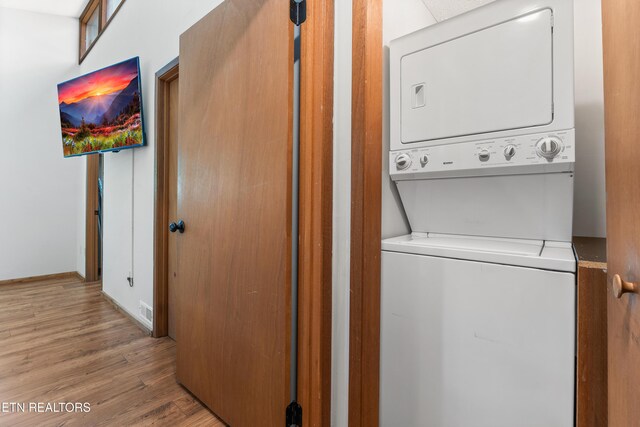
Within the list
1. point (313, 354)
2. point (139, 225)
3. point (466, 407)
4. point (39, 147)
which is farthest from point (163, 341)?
point (39, 147)

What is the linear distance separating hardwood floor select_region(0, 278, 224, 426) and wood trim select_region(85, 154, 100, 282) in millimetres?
930

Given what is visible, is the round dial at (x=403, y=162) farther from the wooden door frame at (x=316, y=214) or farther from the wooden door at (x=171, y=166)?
the wooden door at (x=171, y=166)

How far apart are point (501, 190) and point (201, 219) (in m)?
1.27

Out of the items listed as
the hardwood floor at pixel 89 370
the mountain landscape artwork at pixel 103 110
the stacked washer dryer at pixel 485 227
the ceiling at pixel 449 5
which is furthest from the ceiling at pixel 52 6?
the stacked washer dryer at pixel 485 227

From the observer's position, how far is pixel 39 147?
3711mm

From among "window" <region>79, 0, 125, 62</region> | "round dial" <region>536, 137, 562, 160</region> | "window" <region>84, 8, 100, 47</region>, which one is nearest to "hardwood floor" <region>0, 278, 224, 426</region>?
"round dial" <region>536, 137, 562, 160</region>

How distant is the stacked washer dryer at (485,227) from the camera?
81 cm

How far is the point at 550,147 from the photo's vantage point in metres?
0.86

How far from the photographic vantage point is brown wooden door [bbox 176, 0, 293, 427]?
→ 3.58ft

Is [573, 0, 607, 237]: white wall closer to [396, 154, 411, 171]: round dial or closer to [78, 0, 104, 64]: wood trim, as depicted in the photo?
[396, 154, 411, 171]: round dial

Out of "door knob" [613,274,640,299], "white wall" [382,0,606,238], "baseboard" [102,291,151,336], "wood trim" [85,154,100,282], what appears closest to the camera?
"door knob" [613,274,640,299]

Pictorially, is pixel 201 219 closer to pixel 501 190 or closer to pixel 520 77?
pixel 501 190

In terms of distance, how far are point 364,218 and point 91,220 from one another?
4022mm

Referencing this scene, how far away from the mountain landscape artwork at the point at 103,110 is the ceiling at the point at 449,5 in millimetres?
2081
